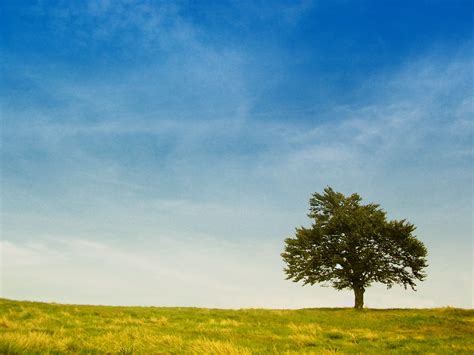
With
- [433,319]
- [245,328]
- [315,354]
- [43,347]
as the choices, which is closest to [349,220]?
[433,319]

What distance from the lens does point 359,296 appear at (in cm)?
4141

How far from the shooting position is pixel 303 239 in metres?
42.6

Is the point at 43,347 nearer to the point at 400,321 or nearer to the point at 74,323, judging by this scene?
the point at 74,323

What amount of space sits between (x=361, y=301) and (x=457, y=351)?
30275mm

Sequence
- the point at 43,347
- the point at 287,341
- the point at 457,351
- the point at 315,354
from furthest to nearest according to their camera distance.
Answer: the point at 287,341, the point at 457,351, the point at 315,354, the point at 43,347

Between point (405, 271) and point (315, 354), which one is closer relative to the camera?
point (315, 354)

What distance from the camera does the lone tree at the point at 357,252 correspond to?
4053 centimetres

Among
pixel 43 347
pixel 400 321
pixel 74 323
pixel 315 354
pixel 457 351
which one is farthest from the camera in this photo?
pixel 400 321

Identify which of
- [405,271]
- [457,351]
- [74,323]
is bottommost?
[74,323]

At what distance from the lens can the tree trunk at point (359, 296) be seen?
41156 millimetres

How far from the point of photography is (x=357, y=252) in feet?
135

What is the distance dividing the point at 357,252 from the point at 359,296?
4.86 metres

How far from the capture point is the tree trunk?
4116 cm

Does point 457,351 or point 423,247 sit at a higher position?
point 423,247
